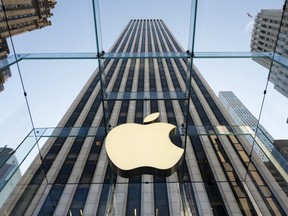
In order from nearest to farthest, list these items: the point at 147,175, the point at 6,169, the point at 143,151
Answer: the point at 143,151
the point at 6,169
the point at 147,175

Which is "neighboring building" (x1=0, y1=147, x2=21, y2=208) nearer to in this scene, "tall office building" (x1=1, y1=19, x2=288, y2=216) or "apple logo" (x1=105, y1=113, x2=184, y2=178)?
"tall office building" (x1=1, y1=19, x2=288, y2=216)

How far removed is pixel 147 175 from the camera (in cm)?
1555

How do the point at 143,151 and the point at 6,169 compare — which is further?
the point at 6,169

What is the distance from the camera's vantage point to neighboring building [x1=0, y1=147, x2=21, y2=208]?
561 centimetres

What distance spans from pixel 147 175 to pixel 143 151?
36.8 feet

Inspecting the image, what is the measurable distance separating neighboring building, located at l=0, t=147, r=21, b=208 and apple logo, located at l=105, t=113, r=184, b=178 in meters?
2.83

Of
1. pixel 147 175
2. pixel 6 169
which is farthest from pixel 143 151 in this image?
pixel 147 175

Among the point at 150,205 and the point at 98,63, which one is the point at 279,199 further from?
the point at 98,63

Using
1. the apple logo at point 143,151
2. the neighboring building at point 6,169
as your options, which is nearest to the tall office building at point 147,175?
the apple logo at point 143,151

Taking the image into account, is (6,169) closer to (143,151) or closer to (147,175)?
(143,151)

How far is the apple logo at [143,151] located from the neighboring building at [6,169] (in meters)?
2.83

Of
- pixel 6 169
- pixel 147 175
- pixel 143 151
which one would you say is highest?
pixel 143 151

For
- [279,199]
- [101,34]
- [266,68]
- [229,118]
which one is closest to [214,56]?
[266,68]

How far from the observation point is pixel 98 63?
538cm
